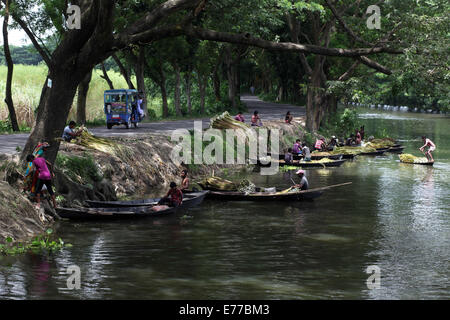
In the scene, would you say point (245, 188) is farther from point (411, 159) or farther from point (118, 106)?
point (411, 159)

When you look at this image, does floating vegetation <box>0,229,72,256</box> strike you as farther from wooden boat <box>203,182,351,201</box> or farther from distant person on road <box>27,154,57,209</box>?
wooden boat <box>203,182,351,201</box>

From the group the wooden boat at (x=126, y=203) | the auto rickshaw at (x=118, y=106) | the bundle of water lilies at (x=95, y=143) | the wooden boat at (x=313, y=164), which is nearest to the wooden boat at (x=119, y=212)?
the wooden boat at (x=126, y=203)

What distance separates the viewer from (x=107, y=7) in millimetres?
18531

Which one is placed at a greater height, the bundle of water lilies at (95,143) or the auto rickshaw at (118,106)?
the auto rickshaw at (118,106)

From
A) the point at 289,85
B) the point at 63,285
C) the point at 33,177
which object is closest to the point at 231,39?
the point at 33,177

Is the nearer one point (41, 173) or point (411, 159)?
point (41, 173)

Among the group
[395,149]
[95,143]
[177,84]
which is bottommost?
[395,149]

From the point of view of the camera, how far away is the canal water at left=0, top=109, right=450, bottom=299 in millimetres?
13852

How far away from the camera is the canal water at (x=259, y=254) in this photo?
45.4ft

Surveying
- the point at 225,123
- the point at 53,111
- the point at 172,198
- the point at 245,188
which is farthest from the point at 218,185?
the point at 225,123

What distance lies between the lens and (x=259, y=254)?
675 inches

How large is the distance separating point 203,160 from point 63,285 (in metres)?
19.3

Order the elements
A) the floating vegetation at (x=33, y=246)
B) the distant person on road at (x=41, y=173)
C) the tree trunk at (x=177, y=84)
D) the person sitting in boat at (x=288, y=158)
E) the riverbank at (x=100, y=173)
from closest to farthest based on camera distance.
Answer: the floating vegetation at (x=33, y=246)
the riverbank at (x=100, y=173)
the distant person on road at (x=41, y=173)
the person sitting in boat at (x=288, y=158)
the tree trunk at (x=177, y=84)

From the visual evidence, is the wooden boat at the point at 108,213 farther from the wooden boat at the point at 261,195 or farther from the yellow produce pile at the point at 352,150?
the yellow produce pile at the point at 352,150
